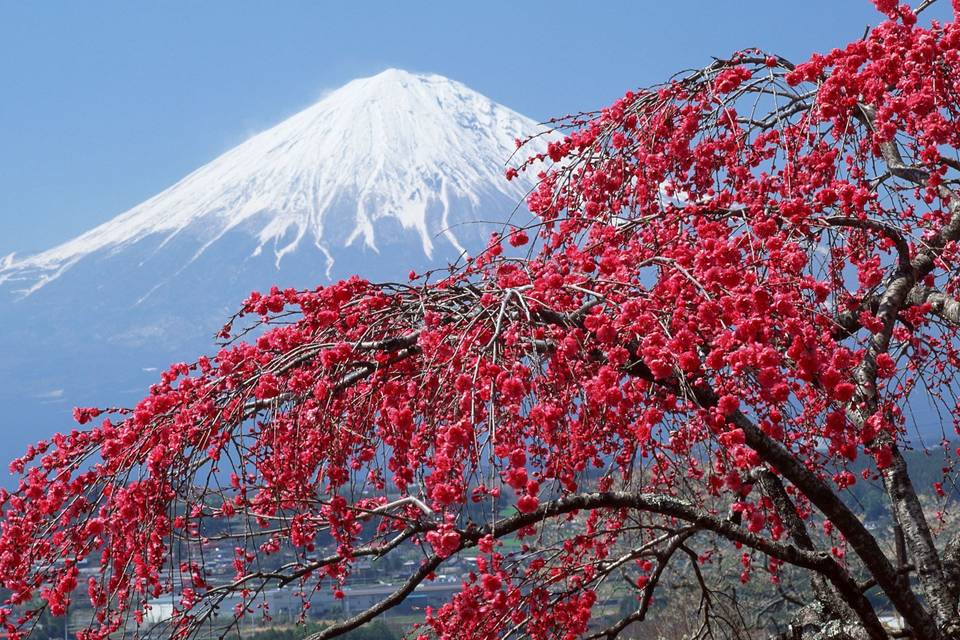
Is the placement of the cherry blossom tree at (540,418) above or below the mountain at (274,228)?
below

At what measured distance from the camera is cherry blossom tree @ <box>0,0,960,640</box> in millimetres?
3016

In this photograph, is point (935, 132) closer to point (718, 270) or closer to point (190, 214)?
point (718, 270)

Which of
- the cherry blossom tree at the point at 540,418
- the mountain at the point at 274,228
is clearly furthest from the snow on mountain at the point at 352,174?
the cherry blossom tree at the point at 540,418

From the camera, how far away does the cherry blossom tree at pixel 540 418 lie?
3016 millimetres

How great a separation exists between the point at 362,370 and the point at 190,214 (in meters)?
139

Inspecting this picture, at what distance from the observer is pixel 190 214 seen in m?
134

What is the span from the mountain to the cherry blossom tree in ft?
338

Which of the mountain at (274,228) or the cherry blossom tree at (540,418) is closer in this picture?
the cherry blossom tree at (540,418)

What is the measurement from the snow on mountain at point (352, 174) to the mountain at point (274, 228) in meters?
0.21

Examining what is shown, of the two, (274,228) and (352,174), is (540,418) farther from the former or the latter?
(274,228)

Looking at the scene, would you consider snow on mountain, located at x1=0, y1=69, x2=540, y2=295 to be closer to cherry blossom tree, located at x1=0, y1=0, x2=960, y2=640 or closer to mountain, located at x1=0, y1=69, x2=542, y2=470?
mountain, located at x1=0, y1=69, x2=542, y2=470

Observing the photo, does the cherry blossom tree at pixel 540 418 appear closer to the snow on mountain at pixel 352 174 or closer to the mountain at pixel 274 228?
the mountain at pixel 274 228

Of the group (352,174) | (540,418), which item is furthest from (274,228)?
(540,418)

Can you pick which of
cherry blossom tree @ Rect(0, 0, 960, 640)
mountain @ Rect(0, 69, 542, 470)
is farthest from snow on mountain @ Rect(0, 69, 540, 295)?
cherry blossom tree @ Rect(0, 0, 960, 640)
